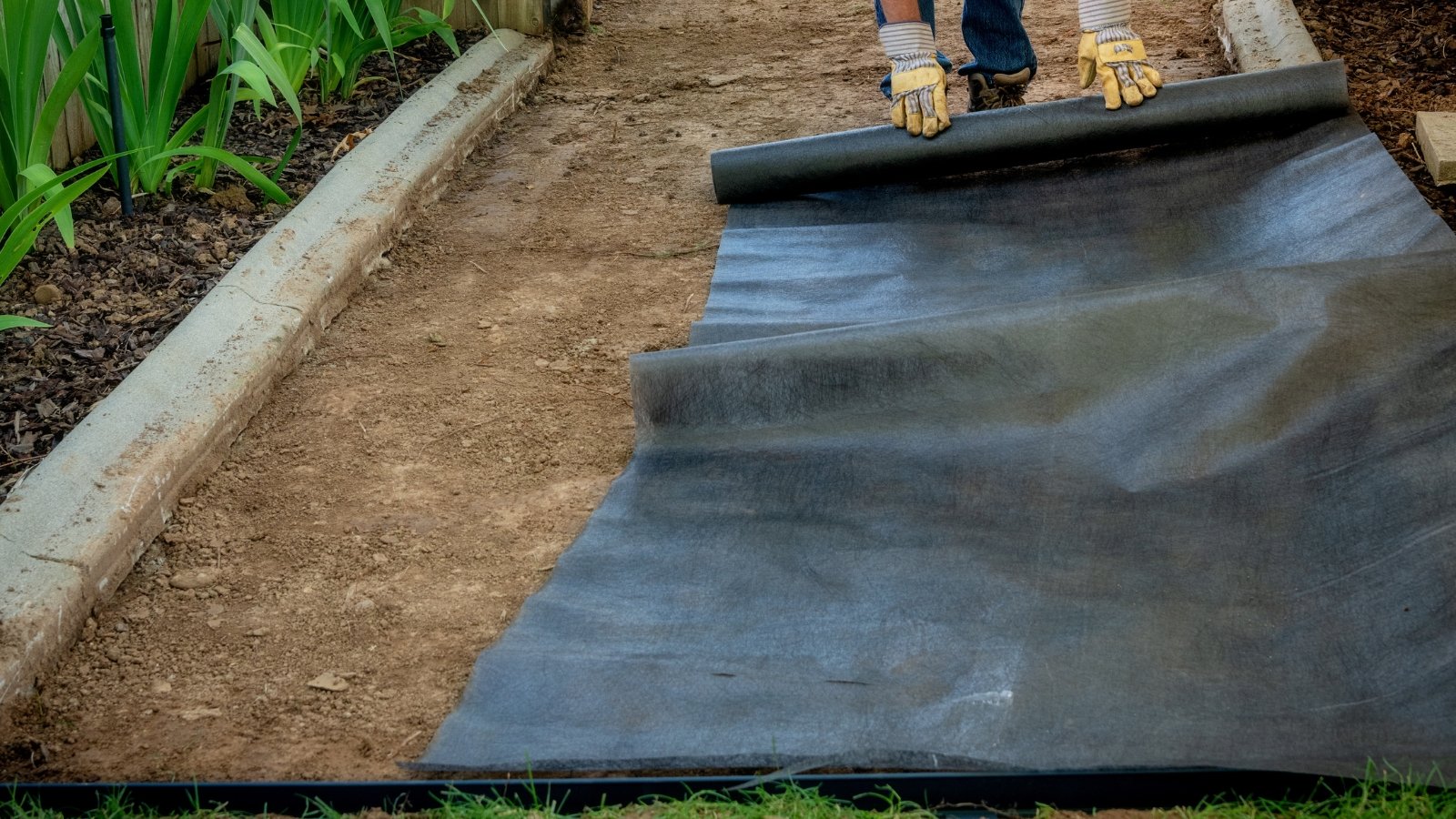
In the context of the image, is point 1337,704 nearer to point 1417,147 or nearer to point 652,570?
point 652,570

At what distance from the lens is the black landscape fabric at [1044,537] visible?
4.92ft

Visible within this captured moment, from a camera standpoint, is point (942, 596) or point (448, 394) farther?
point (448, 394)

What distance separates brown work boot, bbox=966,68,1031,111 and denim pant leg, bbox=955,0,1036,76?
2 cm

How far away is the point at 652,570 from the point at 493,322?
1057 mm

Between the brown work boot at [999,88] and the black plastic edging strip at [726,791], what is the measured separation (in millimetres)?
2432

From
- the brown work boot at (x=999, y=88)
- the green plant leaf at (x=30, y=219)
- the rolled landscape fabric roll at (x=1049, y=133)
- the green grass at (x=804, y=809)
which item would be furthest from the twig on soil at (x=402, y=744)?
the brown work boot at (x=999, y=88)

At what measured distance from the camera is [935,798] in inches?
56.7

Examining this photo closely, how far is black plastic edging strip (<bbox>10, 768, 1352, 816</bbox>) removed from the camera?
4.61ft

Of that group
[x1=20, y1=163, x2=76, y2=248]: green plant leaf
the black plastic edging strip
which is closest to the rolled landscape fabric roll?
[x1=20, y1=163, x2=76, y2=248]: green plant leaf

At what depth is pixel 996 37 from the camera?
3445 mm

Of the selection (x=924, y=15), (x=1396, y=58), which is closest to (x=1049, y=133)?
(x=924, y=15)

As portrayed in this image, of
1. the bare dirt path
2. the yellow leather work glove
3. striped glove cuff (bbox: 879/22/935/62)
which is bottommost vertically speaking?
the bare dirt path

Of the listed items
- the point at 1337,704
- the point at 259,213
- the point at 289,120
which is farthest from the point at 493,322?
the point at 1337,704

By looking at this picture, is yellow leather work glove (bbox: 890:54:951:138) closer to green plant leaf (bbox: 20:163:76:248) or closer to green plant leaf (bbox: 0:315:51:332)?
green plant leaf (bbox: 20:163:76:248)
